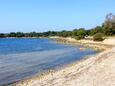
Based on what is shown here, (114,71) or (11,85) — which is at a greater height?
(114,71)

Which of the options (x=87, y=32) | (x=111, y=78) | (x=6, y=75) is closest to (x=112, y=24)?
(x=87, y=32)

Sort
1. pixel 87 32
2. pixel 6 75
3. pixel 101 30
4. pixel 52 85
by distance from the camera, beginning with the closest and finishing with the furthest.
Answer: pixel 52 85
pixel 6 75
pixel 101 30
pixel 87 32

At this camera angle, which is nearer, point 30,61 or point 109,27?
point 30,61

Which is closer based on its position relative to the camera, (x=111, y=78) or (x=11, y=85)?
(x=111, y=78)

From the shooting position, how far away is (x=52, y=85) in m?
17.1

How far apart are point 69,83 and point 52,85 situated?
40.3 inches

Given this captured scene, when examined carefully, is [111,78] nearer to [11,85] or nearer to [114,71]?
[114,71]

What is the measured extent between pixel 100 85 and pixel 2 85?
9.23m

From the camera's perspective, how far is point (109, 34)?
4833 inches

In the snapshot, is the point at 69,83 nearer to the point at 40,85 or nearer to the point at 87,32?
the point at 40,85

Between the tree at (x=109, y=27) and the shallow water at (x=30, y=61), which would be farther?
the tree at (x=109, y=27)

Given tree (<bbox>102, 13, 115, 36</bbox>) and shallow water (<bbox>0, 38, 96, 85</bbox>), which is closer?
shallow water (<bbox>0, 38, 96, 85</bbox>)

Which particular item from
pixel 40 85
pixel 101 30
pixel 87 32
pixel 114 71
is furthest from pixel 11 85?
pixel 87 32

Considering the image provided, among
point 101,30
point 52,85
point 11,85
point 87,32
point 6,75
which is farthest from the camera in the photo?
point 87,32
